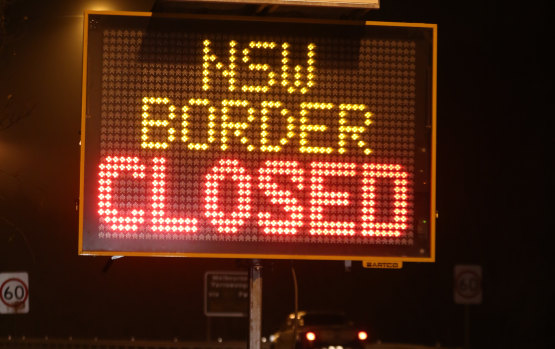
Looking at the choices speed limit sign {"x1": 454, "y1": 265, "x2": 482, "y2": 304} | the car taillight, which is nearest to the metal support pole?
speed limit sign {"x1": 454, "y1": 265, "x2": 482, "y2": 304}

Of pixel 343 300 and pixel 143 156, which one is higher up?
pixel 143 156

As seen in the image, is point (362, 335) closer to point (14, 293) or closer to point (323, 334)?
point (323, 334)

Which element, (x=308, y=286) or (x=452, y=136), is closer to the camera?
(x=452, y=136)

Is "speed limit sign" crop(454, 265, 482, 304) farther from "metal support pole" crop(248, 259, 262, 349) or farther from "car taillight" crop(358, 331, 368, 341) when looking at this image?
Result: "metal support pole" crop(248, 259, 262, 349)

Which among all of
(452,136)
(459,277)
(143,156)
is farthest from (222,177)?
(452,136)

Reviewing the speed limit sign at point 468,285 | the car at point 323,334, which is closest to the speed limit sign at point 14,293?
the speed limit sign at point 468,285

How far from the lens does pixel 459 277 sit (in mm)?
15547

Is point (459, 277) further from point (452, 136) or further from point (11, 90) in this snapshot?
point (452, 136)

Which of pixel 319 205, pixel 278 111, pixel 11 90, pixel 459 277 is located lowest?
pixel 459 277

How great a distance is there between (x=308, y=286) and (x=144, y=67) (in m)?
33.9

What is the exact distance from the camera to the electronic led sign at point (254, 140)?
5.42 metres

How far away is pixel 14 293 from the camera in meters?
13.1

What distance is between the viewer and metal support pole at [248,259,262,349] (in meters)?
5.75

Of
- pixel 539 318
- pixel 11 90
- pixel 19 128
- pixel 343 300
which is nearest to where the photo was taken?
pixel 11 90
